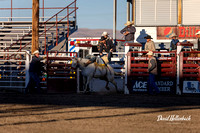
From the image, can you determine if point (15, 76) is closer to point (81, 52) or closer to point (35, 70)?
point (35, 70)

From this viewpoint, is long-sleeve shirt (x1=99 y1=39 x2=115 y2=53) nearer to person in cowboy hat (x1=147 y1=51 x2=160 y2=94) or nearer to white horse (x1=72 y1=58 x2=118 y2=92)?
white horse (x1=72 y1=58 x2=118 y2=92)

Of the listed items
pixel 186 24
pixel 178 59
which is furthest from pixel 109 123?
pixel 186 24

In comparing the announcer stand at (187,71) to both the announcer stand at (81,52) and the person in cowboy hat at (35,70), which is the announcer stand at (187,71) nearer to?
the announcer stand at (81,52)

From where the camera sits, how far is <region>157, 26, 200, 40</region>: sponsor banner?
26.0 metres

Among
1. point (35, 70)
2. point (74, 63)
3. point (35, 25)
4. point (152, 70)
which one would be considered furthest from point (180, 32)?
point (35, 70)

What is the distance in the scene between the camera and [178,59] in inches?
742

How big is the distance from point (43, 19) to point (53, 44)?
405 cm

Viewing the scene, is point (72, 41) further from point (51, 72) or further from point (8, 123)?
point (8, 123)

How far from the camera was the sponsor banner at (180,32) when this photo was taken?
26.0 meters

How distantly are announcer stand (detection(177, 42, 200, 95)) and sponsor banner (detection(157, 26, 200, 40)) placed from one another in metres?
7.13

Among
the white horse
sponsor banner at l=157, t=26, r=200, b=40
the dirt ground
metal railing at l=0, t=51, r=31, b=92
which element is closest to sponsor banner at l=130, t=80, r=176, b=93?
the white horse

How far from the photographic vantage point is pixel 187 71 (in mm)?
18625

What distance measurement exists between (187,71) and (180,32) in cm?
780

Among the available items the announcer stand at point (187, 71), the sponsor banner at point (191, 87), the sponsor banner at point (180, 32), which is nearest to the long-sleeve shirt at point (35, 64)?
the announcer stand at point (187, 71)
